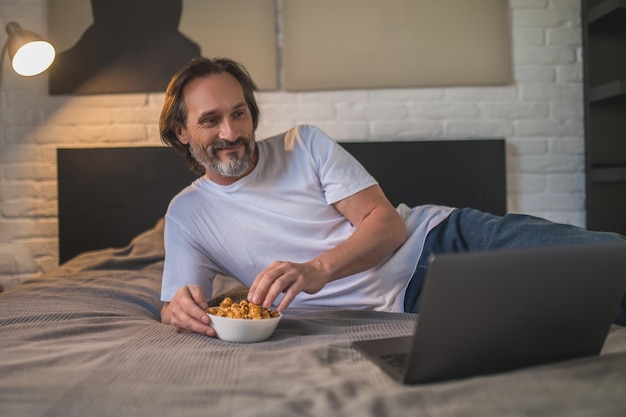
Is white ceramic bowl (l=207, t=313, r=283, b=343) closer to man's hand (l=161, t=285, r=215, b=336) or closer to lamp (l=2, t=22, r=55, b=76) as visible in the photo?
man's hand (l=161, t=285, r=215, b=336)

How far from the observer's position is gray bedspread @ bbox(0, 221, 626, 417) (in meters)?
0.71

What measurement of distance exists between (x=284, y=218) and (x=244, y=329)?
563mm

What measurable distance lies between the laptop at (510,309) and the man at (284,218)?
667 millimetres

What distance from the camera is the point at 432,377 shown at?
77cm

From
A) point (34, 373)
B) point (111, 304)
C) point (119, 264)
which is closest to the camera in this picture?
point (34, 373)

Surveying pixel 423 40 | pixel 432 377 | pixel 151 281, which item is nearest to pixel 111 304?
pixel 151 281

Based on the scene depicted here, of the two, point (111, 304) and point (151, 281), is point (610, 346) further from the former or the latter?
point (151, 281)

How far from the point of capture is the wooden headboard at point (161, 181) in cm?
261

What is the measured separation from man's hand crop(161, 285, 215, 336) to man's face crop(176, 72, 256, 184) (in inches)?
17.7

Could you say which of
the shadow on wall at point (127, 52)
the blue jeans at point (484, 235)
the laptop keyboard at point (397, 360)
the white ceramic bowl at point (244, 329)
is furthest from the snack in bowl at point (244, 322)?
the shadow on wall at point (127, 52)

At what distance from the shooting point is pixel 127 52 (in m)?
2.70

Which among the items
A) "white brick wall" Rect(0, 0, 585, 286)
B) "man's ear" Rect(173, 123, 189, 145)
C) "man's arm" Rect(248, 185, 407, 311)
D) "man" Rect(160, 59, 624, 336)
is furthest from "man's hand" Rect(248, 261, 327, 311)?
"white brick wall" Rect(0, 0, 585, 286)

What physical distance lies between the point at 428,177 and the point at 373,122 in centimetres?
33

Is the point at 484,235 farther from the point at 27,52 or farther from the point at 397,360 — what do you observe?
→ the point at 27,52
